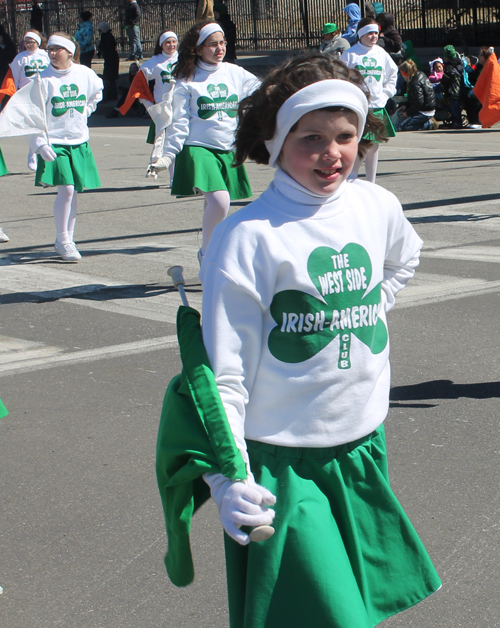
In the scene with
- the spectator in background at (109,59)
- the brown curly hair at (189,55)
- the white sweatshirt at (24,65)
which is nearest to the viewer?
the brown curly hair at (189,55)

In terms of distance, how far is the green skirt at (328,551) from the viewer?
2115 mm

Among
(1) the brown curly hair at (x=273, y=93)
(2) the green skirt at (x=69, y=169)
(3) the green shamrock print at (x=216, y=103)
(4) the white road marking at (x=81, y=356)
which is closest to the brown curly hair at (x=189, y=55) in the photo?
(3) the green shamrock print at (x=216, y=103)

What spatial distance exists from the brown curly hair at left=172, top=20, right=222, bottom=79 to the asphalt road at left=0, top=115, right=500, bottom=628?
174 centimetres

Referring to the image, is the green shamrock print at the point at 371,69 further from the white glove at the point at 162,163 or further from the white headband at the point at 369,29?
the white glove at the point at 162,163

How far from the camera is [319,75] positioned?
222 centimetres

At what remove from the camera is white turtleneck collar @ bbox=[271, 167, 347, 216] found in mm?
2234

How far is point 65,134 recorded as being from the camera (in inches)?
345

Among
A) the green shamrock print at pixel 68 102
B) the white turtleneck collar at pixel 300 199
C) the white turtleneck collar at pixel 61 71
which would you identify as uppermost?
the white turtleneck collar at pixel 61 71

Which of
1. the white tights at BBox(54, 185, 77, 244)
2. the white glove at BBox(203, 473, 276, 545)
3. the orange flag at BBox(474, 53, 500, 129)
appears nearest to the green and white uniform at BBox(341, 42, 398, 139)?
the orange flag at BBox(474, 53, 500, 129)

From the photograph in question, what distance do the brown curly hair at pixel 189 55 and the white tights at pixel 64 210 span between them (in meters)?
1.99

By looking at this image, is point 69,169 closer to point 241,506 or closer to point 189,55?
point 189,55

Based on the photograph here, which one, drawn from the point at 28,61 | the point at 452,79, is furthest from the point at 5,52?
the point at 28,61

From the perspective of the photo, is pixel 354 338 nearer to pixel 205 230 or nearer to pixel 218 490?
pixel 218 490

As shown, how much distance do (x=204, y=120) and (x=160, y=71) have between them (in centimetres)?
598
